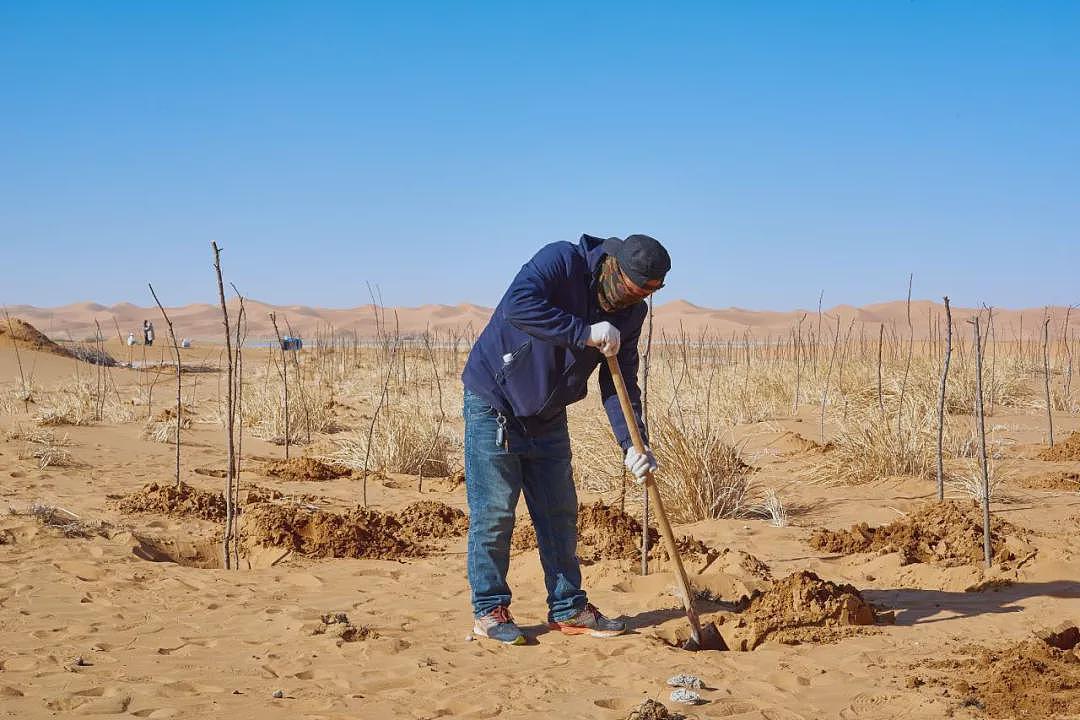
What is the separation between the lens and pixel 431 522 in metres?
6.32

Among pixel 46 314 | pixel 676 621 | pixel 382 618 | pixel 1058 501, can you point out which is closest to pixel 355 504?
pixel 382 618

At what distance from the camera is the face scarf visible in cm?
347

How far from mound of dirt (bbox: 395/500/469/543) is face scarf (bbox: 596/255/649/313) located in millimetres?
2950

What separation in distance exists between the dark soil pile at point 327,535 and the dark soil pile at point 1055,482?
4484 millimetres

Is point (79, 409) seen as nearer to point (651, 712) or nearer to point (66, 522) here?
point (66, 522)

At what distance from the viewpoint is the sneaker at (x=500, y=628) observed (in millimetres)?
3793

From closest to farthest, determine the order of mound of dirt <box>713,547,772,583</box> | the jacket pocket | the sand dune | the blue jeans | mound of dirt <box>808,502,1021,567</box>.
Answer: the jacket pocket, the blue jeans, mound of dirt <box>713,547,772,583</box>, mound of dirt <box>808,502,1021,567</box>, the sand dune

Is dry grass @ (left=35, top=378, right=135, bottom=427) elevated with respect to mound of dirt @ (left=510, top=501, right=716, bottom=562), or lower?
elevated

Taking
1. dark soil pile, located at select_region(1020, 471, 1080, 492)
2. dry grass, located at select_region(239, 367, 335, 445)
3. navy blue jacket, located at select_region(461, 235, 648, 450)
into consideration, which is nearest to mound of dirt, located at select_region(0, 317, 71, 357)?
dry grass, located at select_region(239, 367, 335, 445)

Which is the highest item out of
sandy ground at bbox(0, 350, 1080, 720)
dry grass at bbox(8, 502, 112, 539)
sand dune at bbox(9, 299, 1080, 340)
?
sand dune at bbox(9, 299, 1080, 340)

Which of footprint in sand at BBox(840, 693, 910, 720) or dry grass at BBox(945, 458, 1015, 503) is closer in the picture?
footprint in sand at BBox(840, 693, 910, 720)

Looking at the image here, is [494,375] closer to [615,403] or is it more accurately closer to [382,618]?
[615,403]

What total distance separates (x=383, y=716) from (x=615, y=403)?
1453 mm

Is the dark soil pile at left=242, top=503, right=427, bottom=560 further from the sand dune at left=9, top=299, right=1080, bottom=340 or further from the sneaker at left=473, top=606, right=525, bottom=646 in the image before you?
the sand dune at left=9, top=299, right=1080, bottom=340
